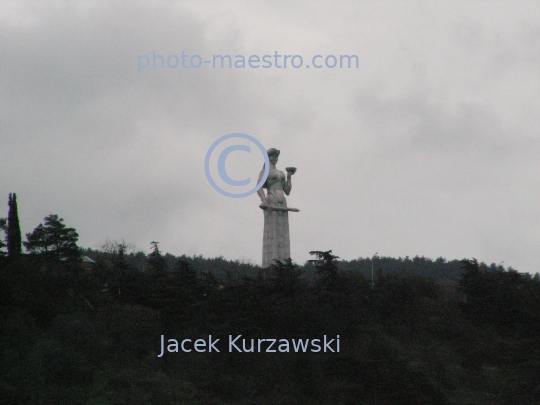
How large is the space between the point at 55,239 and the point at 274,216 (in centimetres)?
910

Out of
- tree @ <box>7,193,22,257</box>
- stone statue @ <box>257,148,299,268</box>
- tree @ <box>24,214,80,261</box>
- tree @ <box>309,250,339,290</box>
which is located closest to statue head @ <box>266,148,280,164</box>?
stone statue @ <box>257,148,299,268</box>

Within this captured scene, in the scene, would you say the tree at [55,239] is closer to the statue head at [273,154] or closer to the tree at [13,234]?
the tree at [13,234]

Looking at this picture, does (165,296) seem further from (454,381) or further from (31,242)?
(454,381)

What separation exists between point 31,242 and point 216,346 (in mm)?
11009

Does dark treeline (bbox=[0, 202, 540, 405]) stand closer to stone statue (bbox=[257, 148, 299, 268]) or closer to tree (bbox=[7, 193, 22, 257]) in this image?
stone statue (bbox=[257, 148, 299, 268])

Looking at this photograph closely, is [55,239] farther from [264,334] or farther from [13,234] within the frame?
[264,334]

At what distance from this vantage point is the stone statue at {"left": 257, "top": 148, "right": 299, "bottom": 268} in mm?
29703

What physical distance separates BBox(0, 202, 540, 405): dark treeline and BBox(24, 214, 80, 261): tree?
0.95 metres

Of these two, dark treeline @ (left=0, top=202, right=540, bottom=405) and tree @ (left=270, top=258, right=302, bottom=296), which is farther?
tree @ (left=270, top=258, right=302, bottom=296)

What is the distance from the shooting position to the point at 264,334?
2494cm

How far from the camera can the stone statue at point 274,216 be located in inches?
1169

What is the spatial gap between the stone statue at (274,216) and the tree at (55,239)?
7.88 metres

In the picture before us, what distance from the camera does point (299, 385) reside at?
23.1 metres

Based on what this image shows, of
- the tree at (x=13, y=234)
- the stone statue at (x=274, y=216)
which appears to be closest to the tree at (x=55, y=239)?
the tree at (x=13, y=234)
